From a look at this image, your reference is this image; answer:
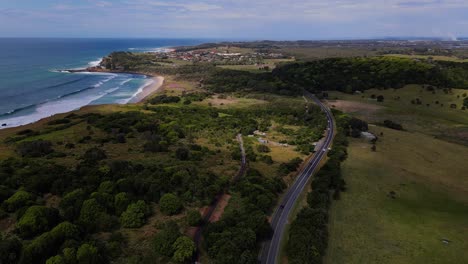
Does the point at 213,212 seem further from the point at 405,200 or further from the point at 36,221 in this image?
the point at 405,200

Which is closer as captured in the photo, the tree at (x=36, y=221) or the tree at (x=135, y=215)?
the tree at (x=36, y=221)

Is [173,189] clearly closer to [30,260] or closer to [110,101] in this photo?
[30,260]

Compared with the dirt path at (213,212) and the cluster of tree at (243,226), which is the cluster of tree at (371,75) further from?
the dirt path at (213,212)

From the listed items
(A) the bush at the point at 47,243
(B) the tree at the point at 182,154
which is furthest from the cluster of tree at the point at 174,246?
(B) the tree at the point at 182,154

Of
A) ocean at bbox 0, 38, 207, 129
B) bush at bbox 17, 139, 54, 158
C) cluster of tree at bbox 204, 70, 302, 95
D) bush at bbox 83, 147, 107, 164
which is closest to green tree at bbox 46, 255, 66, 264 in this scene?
bush at bbox 83, 147, 107, 164

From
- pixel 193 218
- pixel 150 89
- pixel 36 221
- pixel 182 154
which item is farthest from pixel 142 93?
pixel 193 218

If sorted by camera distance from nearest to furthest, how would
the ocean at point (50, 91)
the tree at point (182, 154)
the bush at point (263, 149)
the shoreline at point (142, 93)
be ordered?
the tree at point (182, 154) < the bush at point (263, 149) < the shoreline at point (142, 93) < the ocean at point (50, 91)

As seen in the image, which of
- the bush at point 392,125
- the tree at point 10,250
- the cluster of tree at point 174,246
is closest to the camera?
the tree at point 10,250

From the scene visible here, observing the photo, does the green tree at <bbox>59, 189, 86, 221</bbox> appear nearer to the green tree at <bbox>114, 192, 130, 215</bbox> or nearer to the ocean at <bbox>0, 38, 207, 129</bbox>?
the green tree at <bbox>114, 192, 130, 215</bbox>
